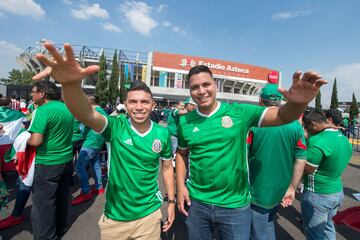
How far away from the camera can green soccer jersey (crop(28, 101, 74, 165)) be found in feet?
8.83

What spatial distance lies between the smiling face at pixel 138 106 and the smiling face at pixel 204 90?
409 mm

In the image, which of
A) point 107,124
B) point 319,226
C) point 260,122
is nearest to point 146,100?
point 107,124

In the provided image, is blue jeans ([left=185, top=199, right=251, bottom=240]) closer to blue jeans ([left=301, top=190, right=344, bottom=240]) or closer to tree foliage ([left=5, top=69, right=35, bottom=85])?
blue jeans ([left=301, top=190, right=344, bottom=240])

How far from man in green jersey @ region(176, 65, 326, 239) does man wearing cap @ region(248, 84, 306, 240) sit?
27 centimetres

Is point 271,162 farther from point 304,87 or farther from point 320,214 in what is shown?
point 320,214

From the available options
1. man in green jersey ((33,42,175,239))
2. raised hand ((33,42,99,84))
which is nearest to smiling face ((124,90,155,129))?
man in green jersey ((33,42,175,239))

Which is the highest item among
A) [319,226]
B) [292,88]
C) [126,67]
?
[126,67]

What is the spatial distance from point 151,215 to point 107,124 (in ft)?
2.84

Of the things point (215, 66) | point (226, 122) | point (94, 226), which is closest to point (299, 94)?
point (226, 122)

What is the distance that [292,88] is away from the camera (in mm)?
1560

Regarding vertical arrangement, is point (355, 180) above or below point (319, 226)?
below

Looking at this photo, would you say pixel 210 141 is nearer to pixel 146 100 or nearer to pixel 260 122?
pixel 260 122

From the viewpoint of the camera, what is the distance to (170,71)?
3203 cm

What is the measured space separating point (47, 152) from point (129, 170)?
1514 mm
